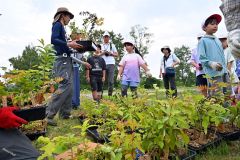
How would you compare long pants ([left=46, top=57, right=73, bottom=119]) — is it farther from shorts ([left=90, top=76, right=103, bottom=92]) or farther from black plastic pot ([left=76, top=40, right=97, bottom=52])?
shorts ([left=90, top=76, right=103, bottom=92])

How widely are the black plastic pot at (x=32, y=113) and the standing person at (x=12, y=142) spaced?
0.34 m

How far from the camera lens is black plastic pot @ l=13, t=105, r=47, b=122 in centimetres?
312

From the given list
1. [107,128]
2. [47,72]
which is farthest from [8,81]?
[107,128]

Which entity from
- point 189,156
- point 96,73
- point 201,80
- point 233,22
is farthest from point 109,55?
point 233,22

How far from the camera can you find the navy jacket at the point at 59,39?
14.8 feet

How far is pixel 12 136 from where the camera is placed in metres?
2.60

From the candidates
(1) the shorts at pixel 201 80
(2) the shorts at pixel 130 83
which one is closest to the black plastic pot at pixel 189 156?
(1) the shorts at pixel 201 80

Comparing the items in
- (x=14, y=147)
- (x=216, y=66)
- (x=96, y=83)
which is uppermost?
(x=216, y=66)

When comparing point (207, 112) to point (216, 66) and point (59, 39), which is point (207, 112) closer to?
point (216, 66)

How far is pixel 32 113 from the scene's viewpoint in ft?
10.6

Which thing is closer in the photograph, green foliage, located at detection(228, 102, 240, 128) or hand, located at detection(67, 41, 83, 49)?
green foliage, located at detection(228, 102, 240, 128)

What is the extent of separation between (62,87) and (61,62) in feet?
1.13

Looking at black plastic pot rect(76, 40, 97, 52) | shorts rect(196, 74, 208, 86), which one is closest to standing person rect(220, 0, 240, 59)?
black plastic pot rect(76, 40, 97, 52)

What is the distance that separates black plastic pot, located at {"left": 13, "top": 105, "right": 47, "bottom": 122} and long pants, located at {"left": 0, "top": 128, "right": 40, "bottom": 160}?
17.4 inches
